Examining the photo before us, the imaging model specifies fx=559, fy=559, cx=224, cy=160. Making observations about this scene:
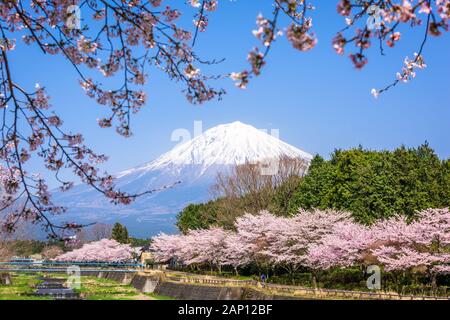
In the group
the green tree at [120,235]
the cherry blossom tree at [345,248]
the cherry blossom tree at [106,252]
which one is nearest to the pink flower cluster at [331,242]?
the cherry blossom tree at [345,248]

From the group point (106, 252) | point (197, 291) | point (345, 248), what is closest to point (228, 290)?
point (197, 291)

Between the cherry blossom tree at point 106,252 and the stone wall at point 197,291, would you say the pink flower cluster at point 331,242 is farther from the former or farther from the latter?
the cherry blossom tree at point 106,252

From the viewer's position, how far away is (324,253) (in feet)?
90.4

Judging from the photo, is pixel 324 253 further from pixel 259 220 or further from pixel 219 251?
pixel 219 251

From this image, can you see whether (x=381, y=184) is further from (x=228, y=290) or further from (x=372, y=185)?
(x=228, y=290)

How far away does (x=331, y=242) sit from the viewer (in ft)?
88.8

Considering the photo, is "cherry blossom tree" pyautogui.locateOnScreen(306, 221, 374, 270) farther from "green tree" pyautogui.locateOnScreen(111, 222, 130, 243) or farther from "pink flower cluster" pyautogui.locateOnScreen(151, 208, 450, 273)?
"green tree" pyautogui.locateOnScreen(111, 222, 130, 243)

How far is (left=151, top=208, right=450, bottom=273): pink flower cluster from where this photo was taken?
23750 millimetres

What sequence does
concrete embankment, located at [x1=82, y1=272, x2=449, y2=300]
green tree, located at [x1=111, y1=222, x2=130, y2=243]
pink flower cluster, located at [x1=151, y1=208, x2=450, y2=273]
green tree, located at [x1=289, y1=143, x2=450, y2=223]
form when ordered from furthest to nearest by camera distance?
green tree, located at [x1=111, y1=222, x2=130, y2=243] < green tree, located at [x1=289, y1=143, x2=450, y2=223] < pink flower cluster, located at [x1=151, y1=208, x2=450, y2=273] < concrete embankment, located at [x1=82, y1=272, x2=449, y2=300]

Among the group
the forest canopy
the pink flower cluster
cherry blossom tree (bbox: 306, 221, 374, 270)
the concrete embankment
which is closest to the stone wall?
the concrete embankment

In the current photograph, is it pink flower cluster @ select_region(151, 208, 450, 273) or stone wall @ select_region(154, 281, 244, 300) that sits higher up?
pink flower cluster @ select_region(151, 208, 450, 273)

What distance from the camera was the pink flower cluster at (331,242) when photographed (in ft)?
77.9
